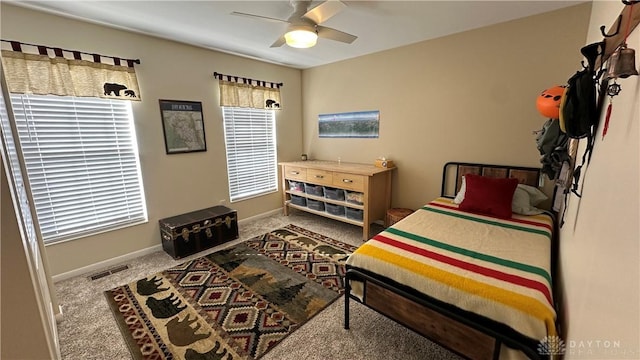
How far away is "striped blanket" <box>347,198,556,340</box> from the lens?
4.11 feet

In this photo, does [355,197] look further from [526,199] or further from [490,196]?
[526,199]

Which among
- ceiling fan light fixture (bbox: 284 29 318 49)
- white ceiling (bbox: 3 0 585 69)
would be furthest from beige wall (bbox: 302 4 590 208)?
ceiling fan light fixture (bbox: 284 29 318 49)

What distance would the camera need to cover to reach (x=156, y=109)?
2.95 m

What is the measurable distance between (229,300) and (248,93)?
2.81 m

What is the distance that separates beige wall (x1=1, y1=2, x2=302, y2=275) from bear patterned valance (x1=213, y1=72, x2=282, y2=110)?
0.34 ft

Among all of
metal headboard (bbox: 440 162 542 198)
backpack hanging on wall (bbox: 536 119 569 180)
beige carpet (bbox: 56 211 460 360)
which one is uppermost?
backpack hanging on wall (bbox: 536 119 569 180)

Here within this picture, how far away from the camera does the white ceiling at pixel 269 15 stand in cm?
216

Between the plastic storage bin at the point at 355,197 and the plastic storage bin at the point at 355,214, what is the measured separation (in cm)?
12

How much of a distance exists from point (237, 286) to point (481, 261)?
6.73 feet

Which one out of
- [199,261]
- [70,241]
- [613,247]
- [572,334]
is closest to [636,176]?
[613,247]

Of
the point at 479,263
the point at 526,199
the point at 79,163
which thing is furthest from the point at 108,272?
the point at 526,199

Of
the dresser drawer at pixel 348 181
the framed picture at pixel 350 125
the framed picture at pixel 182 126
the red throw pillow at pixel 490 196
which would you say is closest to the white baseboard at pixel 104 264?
the framed picture at pixel 182 126

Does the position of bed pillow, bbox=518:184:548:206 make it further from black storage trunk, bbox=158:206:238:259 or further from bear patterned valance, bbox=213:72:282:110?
bear patterned valance, bbox=213:72:282:110

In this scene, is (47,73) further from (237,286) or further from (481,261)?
(481,261)
